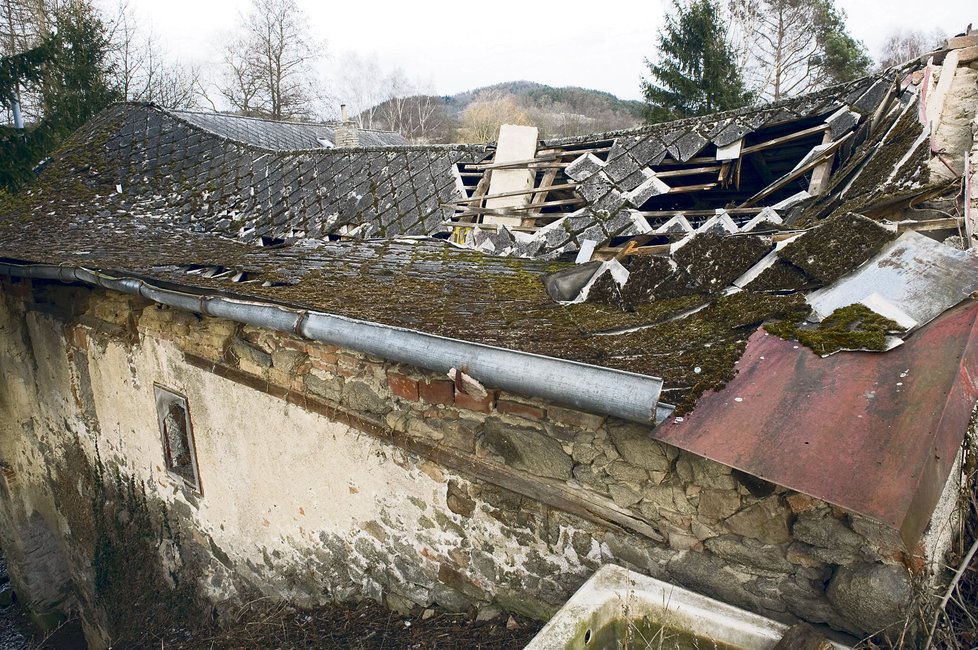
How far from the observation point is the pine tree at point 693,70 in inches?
653

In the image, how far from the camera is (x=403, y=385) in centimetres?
314

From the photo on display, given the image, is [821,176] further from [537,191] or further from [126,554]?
[126,554]

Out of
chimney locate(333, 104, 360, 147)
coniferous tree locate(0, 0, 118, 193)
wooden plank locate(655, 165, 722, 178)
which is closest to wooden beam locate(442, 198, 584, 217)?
wooden plank locate(655, 165, 722, 178)

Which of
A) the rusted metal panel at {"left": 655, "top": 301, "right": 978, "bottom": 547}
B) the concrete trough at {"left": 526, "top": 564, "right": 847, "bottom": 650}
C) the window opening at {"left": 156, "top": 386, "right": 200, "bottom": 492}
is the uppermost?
the rusted metal panel at {"left": 655, "top": 301, "right": 978, "bottom": 547}

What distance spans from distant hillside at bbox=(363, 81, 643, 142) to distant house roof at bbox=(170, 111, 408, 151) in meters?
9.48

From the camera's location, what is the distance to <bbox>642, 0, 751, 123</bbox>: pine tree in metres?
16.6

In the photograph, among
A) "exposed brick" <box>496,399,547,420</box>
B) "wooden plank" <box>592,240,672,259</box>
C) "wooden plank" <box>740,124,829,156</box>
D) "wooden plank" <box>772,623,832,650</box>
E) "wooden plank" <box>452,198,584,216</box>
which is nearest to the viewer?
"wooden plank" <box>772,623,832,650</box>

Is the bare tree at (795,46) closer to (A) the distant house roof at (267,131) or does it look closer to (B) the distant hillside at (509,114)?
(B) the distant hillside at (509,114)

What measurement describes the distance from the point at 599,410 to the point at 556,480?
69 centimetres

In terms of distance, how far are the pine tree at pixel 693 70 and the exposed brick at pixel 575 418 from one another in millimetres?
16056

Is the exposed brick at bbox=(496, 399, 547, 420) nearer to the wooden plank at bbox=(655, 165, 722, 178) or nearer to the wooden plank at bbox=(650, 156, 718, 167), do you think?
the wooden plank at bbox=(655, 165, 722, 178)

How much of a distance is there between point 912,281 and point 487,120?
32.2 m

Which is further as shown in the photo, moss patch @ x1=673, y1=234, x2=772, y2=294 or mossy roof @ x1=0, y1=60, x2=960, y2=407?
moss patch @ x1=673, y1=234, x2=772, y2=294

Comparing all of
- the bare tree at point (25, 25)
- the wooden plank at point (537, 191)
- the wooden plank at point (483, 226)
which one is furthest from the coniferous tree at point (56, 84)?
the wooden plank at point (537, 191)
